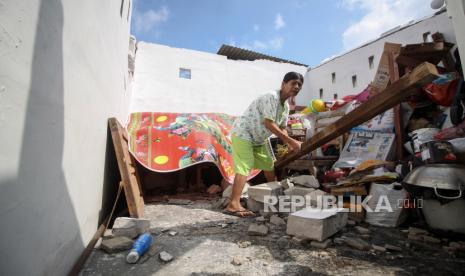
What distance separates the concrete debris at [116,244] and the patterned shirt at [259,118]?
1690mm

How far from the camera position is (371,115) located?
2.17 metres

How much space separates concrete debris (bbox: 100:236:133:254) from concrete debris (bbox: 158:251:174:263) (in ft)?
0.95

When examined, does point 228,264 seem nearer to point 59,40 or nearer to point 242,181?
point 242,181

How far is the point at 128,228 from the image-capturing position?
1.90m

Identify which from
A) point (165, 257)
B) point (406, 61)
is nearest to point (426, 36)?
point (406, 61)

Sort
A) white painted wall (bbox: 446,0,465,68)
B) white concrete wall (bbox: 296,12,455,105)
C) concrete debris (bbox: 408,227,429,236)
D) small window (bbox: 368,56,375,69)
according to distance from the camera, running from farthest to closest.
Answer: small window (bbox: 368,56,375,69) < white concrete wall (bbox: 296,12,455,105) < concrete debris (bbox: 408,227,429,236) < white painted wall (bbox: 446,0,465,68)

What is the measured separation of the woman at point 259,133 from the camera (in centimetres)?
270

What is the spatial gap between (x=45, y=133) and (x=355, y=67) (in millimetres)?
9468

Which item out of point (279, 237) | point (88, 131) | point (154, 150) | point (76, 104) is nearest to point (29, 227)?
point (76, 104)

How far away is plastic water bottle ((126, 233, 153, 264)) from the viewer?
5.09 ft

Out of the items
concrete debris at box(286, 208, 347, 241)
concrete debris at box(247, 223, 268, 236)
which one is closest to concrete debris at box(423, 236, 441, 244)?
concrete debris at box(286, 208, 347, 241)

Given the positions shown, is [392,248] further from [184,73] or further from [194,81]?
[184,73]

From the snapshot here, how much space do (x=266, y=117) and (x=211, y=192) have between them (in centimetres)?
190

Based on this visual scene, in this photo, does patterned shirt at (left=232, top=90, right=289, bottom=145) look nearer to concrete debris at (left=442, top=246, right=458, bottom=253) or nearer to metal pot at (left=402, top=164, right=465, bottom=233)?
metal pot at (left=402, top=164, right=465, bottom=233)
